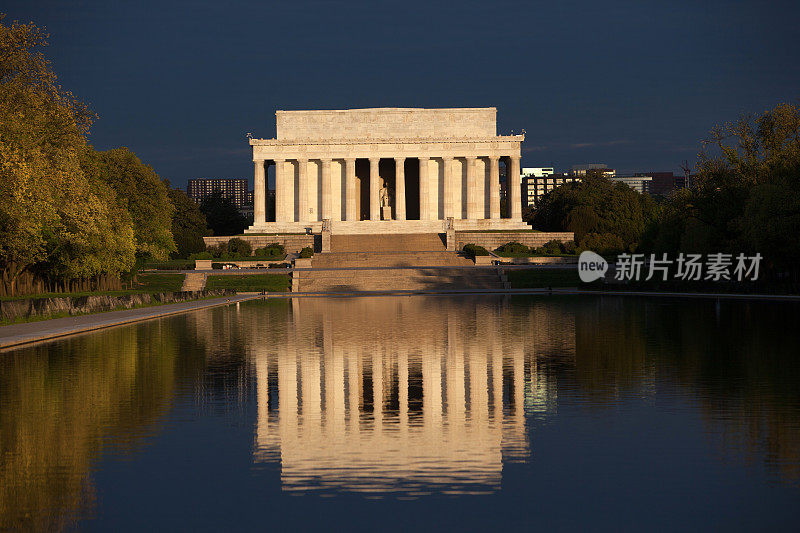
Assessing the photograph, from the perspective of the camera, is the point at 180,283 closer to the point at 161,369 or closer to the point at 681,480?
the point at 161,369

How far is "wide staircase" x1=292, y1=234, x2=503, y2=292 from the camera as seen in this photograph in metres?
66.8

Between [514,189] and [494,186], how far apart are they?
2.55 metres

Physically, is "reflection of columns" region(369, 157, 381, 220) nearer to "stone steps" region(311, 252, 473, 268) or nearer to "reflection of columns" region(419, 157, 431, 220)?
"reflection of columns" region(419, 157, 431, 220)

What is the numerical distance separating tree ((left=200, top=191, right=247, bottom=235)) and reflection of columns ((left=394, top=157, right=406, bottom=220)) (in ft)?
99.8

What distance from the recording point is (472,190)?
108688 millimetres

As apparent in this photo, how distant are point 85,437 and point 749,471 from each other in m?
9.46

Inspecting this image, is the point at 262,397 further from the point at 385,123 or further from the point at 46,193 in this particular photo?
the point at 385,123

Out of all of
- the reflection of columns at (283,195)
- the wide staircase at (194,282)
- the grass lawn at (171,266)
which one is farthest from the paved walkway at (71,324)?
the reflection of columns at (283,195)

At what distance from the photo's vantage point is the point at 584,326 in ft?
107

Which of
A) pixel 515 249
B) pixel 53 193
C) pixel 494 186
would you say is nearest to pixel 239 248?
pixel 515 249

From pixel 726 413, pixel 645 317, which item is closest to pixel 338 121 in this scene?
pixel 645 317

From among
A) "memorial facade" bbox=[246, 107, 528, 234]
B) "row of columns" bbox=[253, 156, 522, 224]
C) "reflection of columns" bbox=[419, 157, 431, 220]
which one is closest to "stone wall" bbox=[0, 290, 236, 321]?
"memorial facade" bbox=[246, 107, 528, 234]

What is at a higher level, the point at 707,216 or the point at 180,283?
the point at 707,216

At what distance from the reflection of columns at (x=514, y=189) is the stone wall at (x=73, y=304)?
5923 cm
